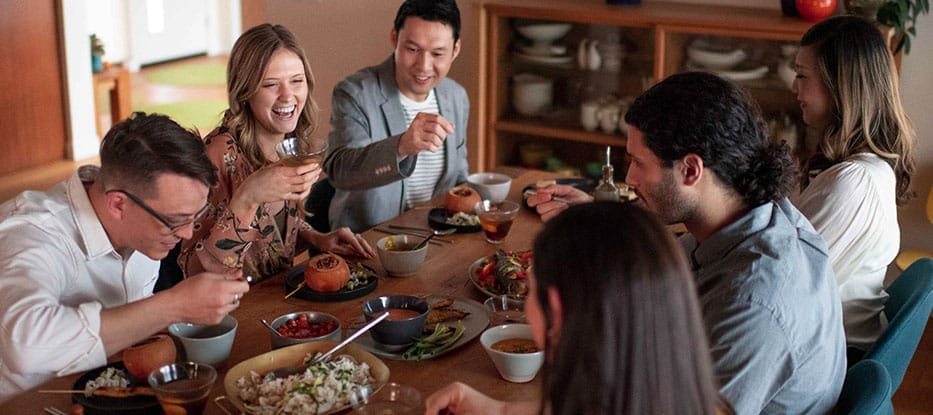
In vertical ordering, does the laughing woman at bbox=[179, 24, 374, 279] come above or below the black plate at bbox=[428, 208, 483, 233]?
above

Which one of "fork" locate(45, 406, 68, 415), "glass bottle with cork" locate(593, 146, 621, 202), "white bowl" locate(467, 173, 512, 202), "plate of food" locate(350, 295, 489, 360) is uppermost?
"glass bottle with cork" locate(593, 146, 621, 202)

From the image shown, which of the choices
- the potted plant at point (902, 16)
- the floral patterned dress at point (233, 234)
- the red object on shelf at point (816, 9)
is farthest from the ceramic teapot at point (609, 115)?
the floral patterned dress at point (233, 234)

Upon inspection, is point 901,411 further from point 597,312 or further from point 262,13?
point 262,13

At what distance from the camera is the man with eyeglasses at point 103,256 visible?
1.88 m

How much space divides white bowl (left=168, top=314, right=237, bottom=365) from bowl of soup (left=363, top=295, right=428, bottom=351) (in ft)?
0.96

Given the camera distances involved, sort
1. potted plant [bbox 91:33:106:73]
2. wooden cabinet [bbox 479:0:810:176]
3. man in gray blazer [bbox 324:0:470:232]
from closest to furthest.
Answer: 1. man in gray blazer [bbox 324:0:470:232]
2. wooden cabinet [bbox 479:0:810:176]
3. potted plant [bbox 91:33:106:73]

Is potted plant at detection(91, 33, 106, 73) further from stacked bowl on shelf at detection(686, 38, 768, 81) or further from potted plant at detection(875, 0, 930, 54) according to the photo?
potted plant at detection(875, 0, 930, 54)

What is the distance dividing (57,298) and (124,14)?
7222mm

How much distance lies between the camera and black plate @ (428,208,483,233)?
2.96 m

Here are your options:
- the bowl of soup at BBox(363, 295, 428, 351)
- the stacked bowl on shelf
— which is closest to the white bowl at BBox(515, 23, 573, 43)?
the stacked bowl on shelf

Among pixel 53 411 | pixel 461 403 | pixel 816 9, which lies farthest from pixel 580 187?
pixel 53 411

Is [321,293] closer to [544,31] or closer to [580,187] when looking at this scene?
[580,187]

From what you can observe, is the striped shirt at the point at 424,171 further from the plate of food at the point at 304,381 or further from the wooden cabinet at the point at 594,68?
the plate of food at the point at 304,381

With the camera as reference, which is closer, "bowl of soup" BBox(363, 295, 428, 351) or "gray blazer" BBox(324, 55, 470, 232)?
"bowl of soup" BBox(363, 295, 428, 351)
